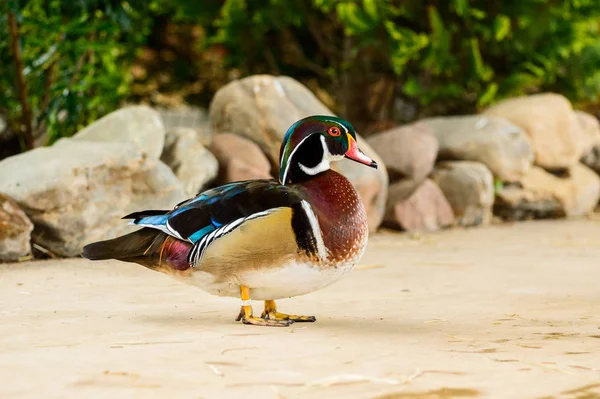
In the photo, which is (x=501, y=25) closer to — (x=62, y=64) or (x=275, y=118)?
(x=275, y=118)

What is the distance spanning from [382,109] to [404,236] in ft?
9.17

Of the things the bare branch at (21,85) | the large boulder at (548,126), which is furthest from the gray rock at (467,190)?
the bare branch at (21,85)

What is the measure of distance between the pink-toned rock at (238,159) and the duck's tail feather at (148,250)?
3.59 metres

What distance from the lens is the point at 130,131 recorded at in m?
7.36

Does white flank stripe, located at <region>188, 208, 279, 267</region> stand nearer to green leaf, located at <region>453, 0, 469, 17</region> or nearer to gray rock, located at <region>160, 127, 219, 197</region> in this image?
gray rock, located at <region>160, 127, 219, 197</region>

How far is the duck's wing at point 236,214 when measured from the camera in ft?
12.3

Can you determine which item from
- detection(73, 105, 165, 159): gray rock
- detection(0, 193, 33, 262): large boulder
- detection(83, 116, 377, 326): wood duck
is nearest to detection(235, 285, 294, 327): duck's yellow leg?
detection(83, 116, 377, 326): wood duck

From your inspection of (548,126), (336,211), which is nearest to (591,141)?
(548,126)

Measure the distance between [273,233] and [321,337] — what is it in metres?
0.42

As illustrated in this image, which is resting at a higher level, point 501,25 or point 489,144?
point 501,25

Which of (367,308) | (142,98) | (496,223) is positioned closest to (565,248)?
(496,223)

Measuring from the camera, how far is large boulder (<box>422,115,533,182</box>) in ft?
30.7

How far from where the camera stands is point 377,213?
820 centimetres

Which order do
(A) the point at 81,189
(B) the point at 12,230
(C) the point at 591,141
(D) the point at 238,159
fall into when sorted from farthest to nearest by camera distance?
1. (C) the point at 591,141
2. (D) the point at 238,159
3. (A) the point at 81,189
4. (B) the point at 12,230
